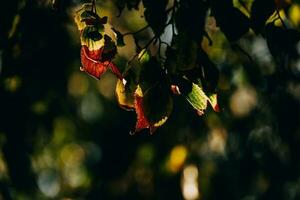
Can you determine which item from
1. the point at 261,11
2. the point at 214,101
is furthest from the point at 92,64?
the point at 261,11

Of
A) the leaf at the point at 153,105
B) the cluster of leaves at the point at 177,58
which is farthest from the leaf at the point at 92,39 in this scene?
the leaf at the point at 153,105

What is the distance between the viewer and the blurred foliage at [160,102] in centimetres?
130

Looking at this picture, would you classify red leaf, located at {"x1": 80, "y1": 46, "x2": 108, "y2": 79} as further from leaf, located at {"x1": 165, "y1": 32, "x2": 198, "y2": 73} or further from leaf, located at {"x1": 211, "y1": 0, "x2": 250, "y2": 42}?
leaf, located at {"x1": 211, "y1": 0, "x2": 250, "y2": 42}

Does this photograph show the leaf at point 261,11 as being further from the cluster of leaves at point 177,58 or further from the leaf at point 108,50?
the leaf at point 108,50

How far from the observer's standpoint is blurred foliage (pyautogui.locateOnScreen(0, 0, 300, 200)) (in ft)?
4.27

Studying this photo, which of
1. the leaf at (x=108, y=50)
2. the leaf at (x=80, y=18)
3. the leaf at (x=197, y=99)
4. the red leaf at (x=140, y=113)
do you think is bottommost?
the red leaf at (x=140, y=113)

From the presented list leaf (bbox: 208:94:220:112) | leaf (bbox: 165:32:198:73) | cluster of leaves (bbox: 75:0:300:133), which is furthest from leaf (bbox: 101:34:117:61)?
leaf (bbox: 208:94:220:112)

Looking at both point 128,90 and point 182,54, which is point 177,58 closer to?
point 182,54

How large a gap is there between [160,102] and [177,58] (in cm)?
9

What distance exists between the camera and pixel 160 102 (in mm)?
1244

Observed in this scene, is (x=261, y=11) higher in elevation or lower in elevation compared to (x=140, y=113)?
higher

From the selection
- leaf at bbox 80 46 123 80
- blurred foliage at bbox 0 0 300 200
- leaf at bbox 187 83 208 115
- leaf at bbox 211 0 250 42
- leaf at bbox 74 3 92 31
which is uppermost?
leaf at bbox 74 3 92 31

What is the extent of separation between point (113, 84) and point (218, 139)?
1.47 meters

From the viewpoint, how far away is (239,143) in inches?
170
